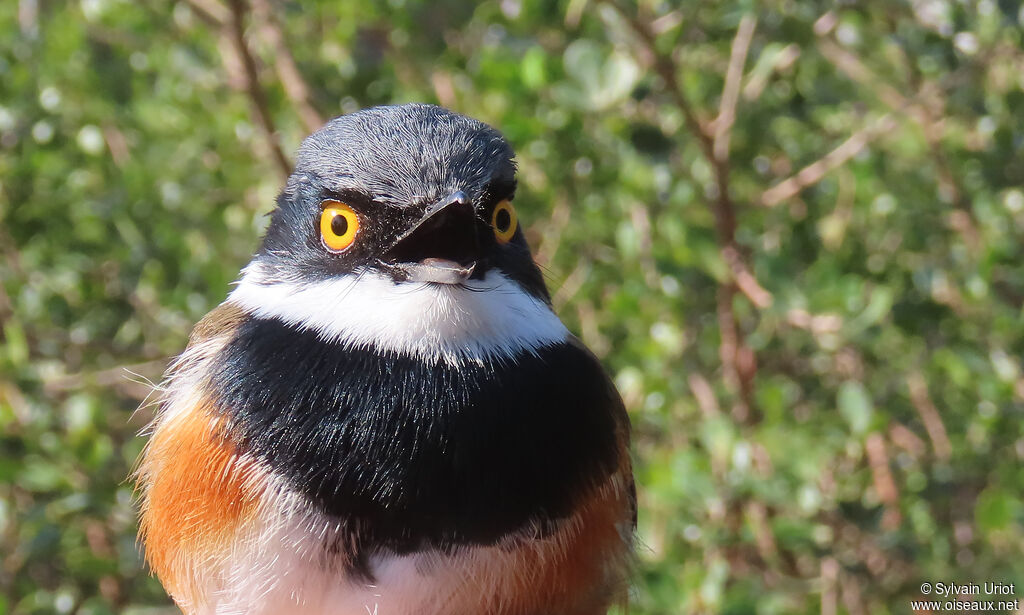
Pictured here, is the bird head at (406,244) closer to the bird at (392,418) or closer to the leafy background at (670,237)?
the bird at (392,418)

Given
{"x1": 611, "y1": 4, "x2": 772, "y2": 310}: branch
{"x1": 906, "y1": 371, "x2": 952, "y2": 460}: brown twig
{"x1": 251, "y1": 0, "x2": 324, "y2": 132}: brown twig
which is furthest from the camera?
{"x1": 906, "y1": 371, "x2": 952, "y2": 460}: brown twig

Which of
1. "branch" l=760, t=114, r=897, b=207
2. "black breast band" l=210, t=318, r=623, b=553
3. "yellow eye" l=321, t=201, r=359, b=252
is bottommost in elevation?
"branch" l=760, t=114, r=897, b=207

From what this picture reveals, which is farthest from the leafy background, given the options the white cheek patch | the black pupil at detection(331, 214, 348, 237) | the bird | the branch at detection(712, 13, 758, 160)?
the black pupil at detection(331, 214, 348, 237)

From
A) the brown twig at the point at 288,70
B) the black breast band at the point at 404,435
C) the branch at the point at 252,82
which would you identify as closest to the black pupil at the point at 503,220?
the black breast band at the point at 404,435

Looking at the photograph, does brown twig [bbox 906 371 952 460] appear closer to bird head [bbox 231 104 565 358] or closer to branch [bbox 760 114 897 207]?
branch [bbox 760 114 897 207]

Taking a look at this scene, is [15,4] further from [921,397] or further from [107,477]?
[921,397]

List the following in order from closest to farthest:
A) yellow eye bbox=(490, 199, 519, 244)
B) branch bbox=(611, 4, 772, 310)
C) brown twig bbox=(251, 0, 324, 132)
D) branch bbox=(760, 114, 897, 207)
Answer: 1. yellow eye bbox=(490, 199, 519, 244)
2. branch bbox=(611, 4, 772, 310)
3. branch bbox=(760, 114, 897, 207)
4. brown twig bbox=(251, 0, 324, 132)

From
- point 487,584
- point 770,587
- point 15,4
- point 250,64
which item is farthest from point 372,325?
point 15,4
